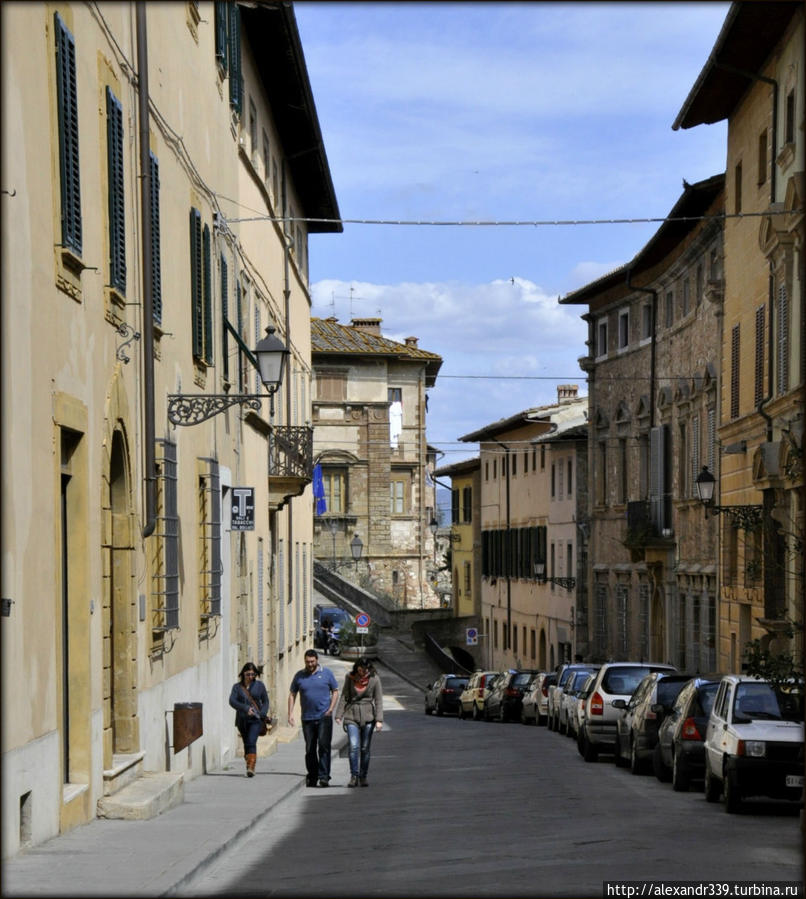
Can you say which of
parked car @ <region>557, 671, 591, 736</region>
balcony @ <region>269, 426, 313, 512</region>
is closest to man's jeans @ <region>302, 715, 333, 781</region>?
balcony @ <region>269, 426, 313, 512</region>

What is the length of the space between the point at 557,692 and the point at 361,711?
18004mm

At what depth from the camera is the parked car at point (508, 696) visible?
45.2 m

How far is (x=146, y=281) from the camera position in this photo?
54.4ft

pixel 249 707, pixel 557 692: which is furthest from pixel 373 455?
pixel 249 707

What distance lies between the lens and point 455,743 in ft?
109

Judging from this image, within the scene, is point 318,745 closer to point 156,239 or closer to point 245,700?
point 245,700

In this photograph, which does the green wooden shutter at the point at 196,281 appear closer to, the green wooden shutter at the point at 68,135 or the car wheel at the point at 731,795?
the green wooden shutter at the point at 68,135

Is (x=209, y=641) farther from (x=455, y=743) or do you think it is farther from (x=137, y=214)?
(x=455, y=743)

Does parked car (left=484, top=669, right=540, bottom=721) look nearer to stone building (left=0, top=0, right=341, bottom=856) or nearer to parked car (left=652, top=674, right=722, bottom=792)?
stone building (left=0, top=0, right=341, bottom=856)

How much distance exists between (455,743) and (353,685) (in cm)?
1253

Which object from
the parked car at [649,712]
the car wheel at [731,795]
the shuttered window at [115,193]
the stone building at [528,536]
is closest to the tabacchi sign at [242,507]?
the parked car at [649,712]

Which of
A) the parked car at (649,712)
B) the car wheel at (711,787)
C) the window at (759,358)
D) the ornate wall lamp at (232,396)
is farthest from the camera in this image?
the window at (759,358)

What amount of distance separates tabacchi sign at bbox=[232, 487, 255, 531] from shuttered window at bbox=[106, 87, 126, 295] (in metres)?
9.06

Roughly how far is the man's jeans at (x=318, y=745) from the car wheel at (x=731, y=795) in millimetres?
5306
